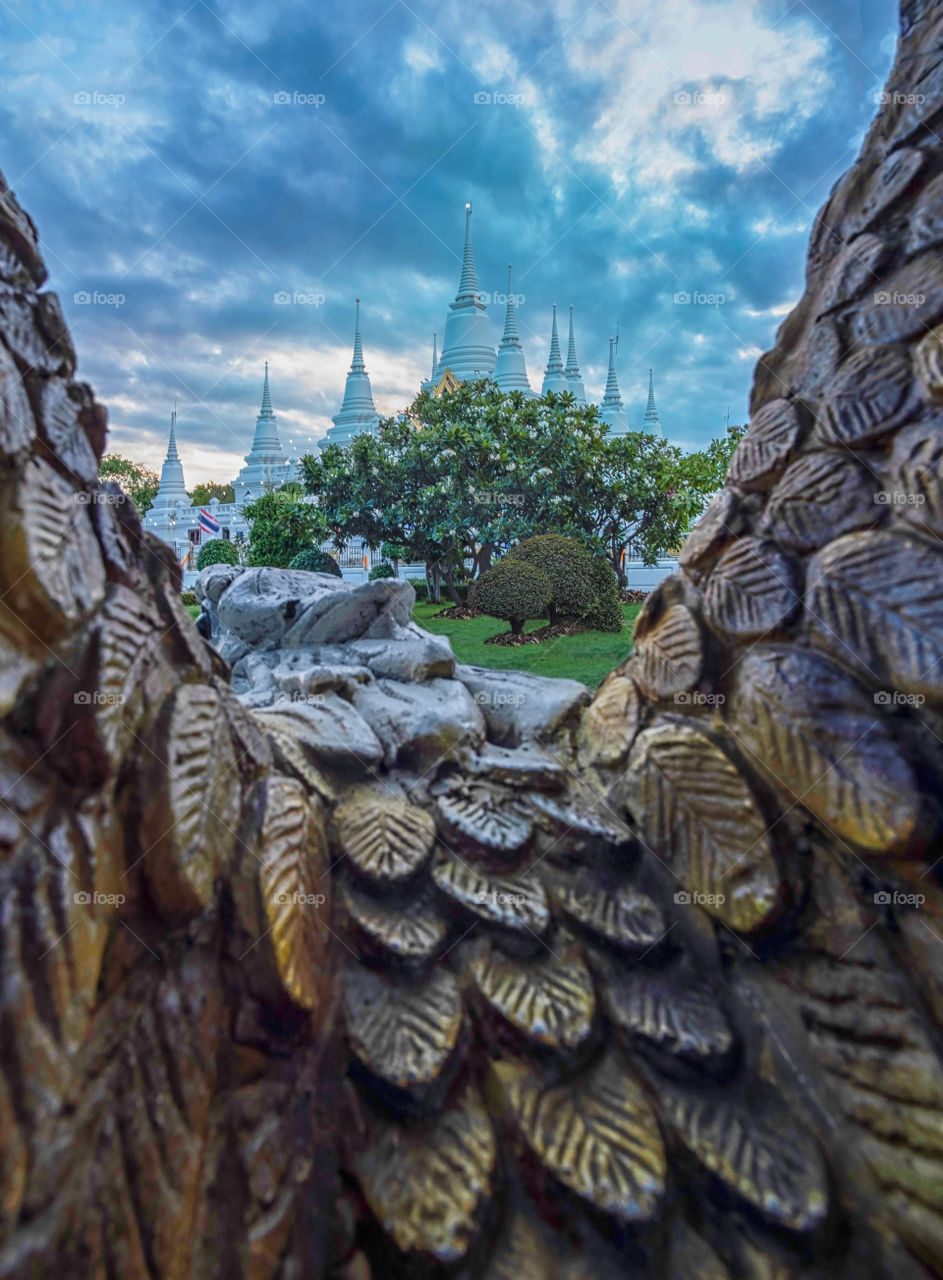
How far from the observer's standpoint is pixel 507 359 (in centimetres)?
2002

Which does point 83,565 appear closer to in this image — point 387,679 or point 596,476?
point 387,679

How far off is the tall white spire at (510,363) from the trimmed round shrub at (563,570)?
443 inches

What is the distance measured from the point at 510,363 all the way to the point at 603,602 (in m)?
13.1

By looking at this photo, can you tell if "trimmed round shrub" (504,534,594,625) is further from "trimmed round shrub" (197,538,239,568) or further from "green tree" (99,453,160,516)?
"green tree" (99,453,160,516)

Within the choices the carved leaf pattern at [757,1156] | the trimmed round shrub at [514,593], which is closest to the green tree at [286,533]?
the trimmed round shrub at [514,593]

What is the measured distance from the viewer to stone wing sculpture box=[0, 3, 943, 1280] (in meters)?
0.96

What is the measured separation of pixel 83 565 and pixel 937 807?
4.83ft

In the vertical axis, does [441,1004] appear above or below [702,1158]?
above

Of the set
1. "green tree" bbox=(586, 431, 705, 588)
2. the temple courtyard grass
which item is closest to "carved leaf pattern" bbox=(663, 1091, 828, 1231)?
the temple courtyard grass

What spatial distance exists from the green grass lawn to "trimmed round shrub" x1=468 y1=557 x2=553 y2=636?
0.42 m

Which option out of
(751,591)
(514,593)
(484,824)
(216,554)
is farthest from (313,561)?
(751,591)

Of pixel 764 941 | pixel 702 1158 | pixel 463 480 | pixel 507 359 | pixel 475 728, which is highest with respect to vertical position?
pixel 507 359

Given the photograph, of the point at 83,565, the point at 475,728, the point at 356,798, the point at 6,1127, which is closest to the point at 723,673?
the point at 475,728

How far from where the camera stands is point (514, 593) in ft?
27.6
